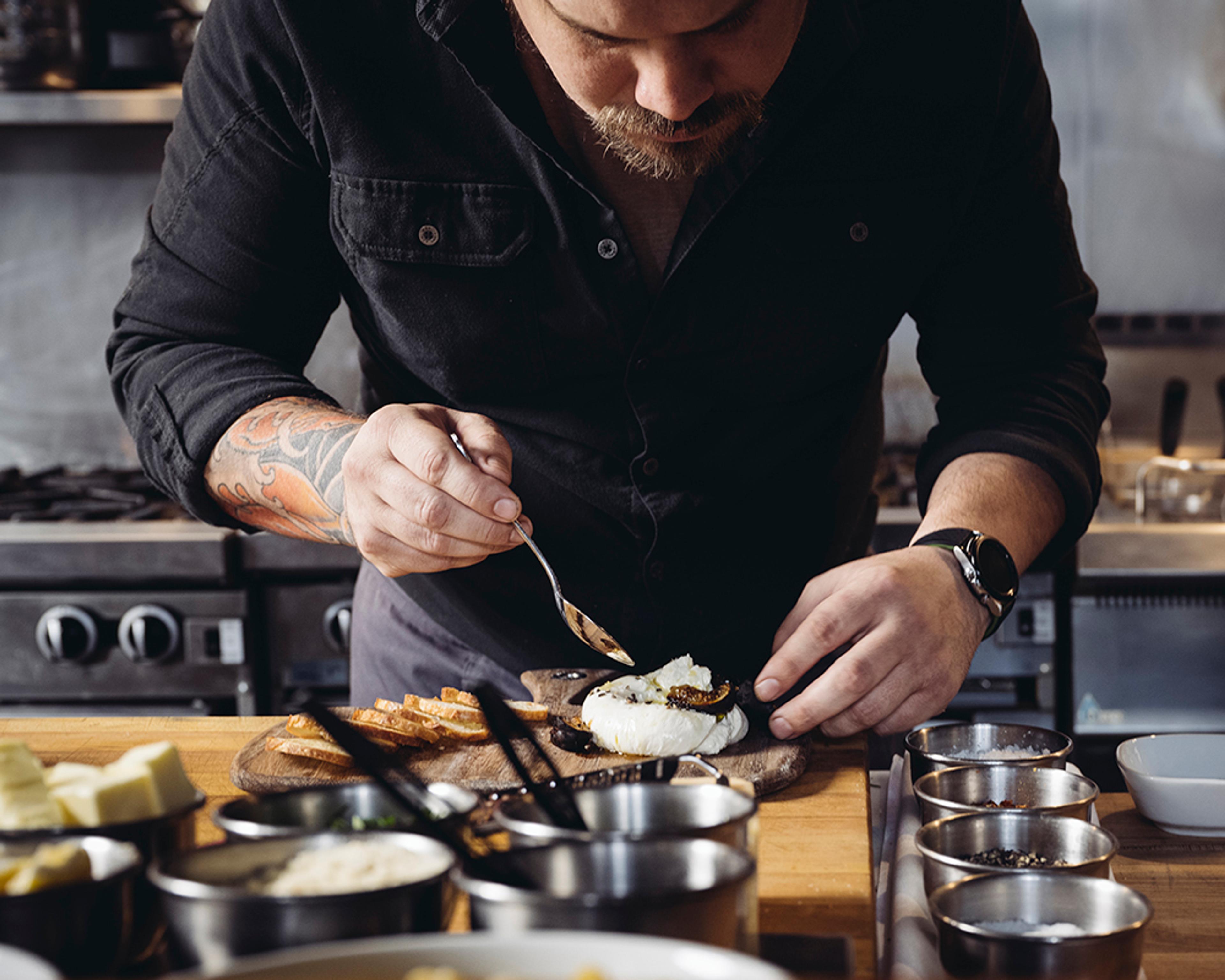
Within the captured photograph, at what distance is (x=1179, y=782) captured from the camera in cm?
112

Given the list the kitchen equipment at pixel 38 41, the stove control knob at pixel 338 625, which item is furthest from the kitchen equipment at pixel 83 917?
the kitchen equipment at pixel 38 41

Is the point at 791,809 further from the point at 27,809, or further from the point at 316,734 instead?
the point at 27,809

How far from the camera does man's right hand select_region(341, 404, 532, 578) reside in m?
1.17

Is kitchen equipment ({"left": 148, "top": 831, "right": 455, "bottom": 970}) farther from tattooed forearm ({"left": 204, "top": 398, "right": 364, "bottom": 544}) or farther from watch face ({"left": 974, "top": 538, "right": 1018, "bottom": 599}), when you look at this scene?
watch face ({"left": 974, "top": 538, "right": 1018, "bottom": 599})

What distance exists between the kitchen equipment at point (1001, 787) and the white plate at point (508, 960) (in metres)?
0.55

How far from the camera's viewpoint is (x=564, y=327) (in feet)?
4.66

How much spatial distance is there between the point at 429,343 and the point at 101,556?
1.25 meters

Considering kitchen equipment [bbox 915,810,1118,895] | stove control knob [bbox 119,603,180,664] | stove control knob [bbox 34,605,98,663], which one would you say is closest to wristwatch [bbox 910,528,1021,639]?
kitchen equipment [bbox 915,810,1118,895]

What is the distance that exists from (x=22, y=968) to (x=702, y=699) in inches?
31.4

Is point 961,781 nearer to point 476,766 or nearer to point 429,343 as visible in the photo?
point 476,766

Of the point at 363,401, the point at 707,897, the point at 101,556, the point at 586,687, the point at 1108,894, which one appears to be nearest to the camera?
the point at 707,897

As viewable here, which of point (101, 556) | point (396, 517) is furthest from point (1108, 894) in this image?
point (101, 556)

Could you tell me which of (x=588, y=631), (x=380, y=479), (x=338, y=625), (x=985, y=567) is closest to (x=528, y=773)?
(x=380, y=479)

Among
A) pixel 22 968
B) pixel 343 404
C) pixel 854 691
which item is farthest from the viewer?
pixel 343 404
